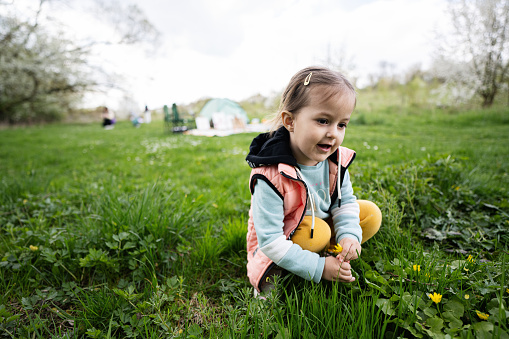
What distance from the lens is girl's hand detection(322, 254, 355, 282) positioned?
4.21ft

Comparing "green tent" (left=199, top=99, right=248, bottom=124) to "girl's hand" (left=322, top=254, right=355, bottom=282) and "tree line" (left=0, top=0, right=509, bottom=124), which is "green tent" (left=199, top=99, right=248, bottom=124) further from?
"girl's hand" (left=322, top=254, right=355, bottom=282)

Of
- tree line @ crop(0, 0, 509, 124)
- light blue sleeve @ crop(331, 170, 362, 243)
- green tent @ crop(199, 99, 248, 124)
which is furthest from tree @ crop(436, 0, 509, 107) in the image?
light blue sleeve @ crop(331, 170, 362, 243)

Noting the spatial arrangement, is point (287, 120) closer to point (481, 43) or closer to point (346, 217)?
point (346, 217)

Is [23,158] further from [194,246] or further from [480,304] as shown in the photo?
[480,304]

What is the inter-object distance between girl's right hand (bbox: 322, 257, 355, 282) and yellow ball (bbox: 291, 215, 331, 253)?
4.2 inches

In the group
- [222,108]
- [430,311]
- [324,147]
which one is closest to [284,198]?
[324,147]

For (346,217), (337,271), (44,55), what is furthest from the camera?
(44,55)

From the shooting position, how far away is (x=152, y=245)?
1.73 m

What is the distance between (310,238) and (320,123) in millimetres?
611

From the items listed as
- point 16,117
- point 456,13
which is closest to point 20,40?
point 16,117

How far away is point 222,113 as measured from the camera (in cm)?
1229

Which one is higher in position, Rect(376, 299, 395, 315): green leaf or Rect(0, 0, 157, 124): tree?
Rect(0, 0, 157, 124): tree

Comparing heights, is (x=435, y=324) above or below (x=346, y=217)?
below

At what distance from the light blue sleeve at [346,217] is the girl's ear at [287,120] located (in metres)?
0.51
